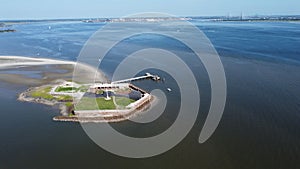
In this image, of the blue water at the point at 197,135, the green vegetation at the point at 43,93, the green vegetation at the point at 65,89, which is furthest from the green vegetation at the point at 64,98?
the blue water at the point at 197,135

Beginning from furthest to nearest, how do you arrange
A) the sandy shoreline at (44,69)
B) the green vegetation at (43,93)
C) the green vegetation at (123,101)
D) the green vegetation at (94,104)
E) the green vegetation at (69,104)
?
the sandy shoreline at (44,69), the green vegetation at (43,93), the green vegetation at (69,104), the green vegetation at (123,101), the green vegetation at (94,104)

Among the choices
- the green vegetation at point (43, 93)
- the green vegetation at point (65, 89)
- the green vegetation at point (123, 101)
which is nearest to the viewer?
the green vegetation at point (123, 101)

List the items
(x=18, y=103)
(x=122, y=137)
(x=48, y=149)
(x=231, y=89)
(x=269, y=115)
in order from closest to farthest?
1. (x=48, y=149)
2. (x=122, y=137)
3. (x=269, y=115)
4. (x=18, y=103)
5. (x=231, y=89)

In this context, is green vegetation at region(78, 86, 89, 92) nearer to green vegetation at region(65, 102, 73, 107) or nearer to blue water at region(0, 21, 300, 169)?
green vegetation at region(65, 102, 73, 107)

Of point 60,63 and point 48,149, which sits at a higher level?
point 60,63

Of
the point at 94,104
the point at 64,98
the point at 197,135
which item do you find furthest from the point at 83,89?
the point at 197,135

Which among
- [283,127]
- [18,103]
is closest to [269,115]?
[283,127]

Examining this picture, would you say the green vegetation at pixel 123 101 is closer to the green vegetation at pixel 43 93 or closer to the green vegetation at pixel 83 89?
the green vegetation at pixel 83 89

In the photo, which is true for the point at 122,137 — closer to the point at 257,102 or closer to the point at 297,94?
the point at 257,102
